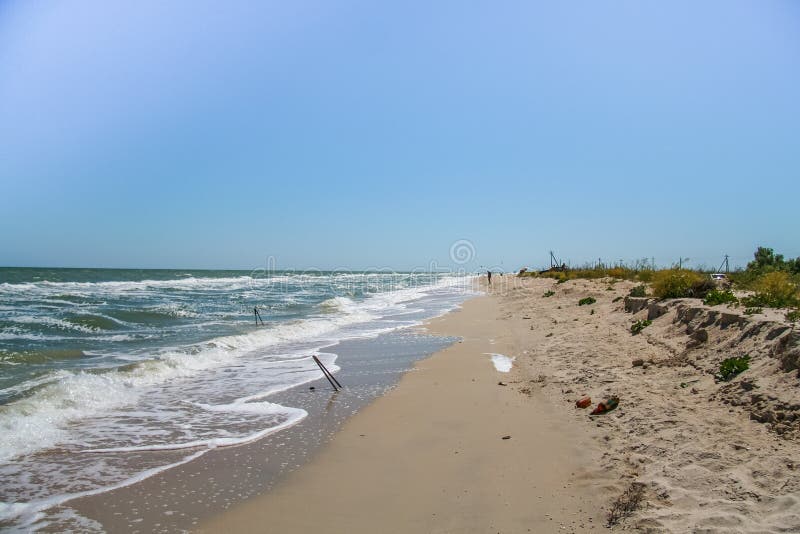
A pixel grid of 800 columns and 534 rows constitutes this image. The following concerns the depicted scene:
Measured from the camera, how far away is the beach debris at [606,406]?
6.63m

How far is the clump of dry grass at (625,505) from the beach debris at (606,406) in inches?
94.2

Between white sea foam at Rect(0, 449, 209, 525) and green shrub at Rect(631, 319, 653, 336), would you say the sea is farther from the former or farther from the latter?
green shrub at Rect(631, 319, 653, 336)

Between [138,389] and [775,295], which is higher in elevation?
[775,295]

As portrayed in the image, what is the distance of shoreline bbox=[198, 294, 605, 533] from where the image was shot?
4148mm

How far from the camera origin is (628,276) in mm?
25719

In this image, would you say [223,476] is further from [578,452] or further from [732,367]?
[732,367]

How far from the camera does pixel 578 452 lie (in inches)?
216

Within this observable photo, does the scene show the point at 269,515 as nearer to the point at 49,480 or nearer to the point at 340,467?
the point at 340,467

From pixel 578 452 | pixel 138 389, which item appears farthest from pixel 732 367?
pixel 138 389

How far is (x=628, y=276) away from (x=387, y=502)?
25.1 metres

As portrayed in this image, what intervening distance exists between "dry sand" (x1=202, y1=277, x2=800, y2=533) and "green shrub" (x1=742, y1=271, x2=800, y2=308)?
632 mm

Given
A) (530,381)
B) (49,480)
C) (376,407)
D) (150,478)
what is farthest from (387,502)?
(530,381)

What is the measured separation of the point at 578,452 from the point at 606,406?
4.83ft

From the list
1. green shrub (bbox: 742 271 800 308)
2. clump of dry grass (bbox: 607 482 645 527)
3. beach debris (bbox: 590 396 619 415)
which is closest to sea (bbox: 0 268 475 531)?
beach debris (bbox: 590 396 619 415)
